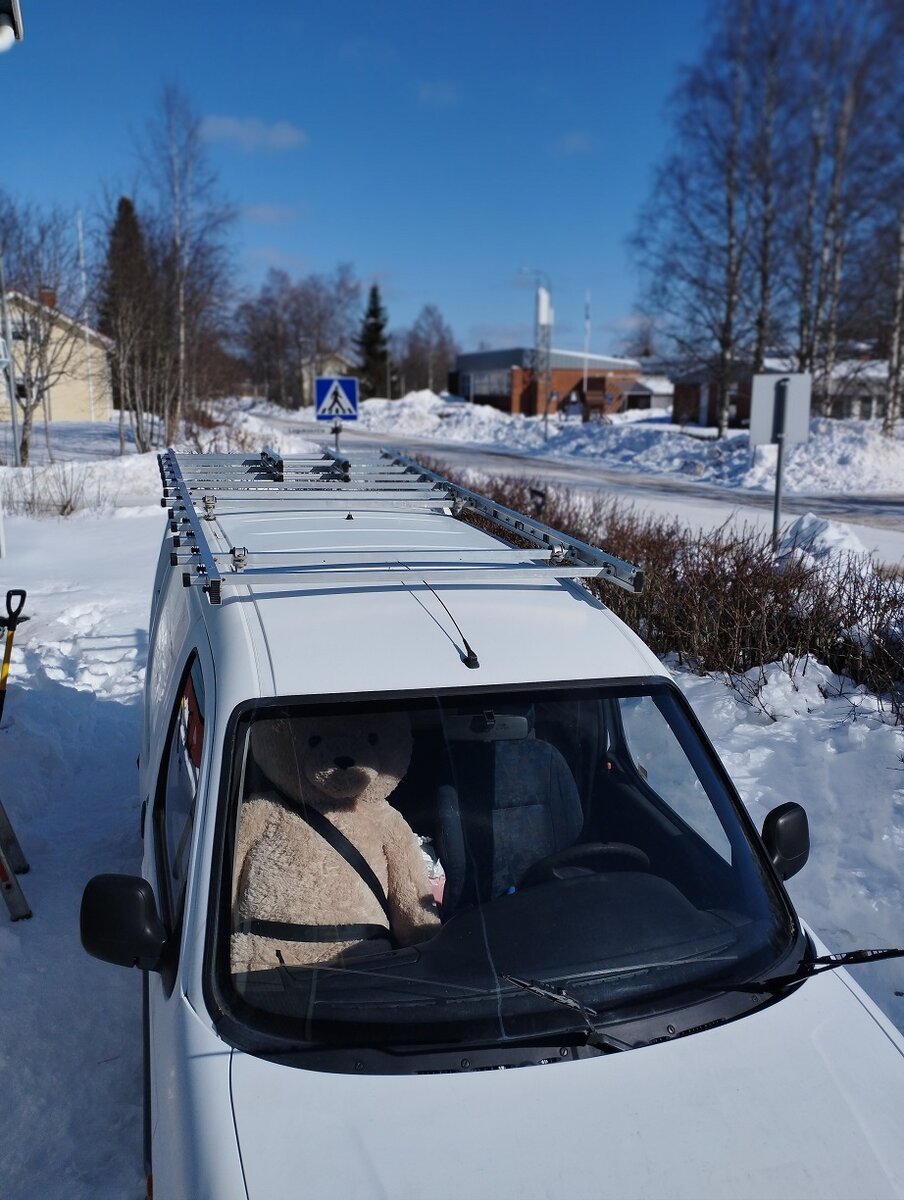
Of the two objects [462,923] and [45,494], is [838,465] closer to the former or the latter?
[45,494]

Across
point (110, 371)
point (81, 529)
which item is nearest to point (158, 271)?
point (110, 371)

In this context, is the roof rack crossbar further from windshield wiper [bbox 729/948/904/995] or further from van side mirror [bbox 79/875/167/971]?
van side mirror [bbox 79/875/167/971]

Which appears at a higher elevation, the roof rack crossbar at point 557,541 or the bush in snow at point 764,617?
the roof rack crossbar at point 557,541

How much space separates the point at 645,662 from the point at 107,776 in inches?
165

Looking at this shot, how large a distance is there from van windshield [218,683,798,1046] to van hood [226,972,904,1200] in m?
0.11

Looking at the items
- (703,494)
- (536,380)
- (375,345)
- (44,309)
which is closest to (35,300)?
(44,309)

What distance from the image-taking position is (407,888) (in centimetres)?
263

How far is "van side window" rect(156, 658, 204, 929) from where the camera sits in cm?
257

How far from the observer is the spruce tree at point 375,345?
8231 centimetres

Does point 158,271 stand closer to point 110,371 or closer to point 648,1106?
point 110,371

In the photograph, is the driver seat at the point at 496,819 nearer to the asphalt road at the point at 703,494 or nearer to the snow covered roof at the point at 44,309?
the asphalt road at the point at 703,494

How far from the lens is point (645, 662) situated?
284 cm

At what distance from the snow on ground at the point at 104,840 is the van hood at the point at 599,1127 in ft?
4.57

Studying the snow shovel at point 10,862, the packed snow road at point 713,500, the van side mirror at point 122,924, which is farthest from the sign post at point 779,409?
the van side mirror at point 122,924
